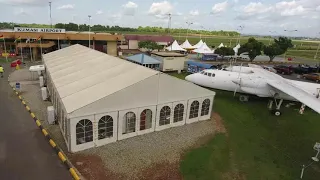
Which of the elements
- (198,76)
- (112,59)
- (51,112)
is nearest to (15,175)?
(51,112)

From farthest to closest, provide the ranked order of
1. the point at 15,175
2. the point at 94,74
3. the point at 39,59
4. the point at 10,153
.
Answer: the point at 39,59, the point at 94,74, the point at 10,153, the point at 15,175

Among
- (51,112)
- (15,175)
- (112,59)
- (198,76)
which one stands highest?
(112,59)

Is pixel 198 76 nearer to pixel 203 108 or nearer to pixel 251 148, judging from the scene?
pixel 203 108

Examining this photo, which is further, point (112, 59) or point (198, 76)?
point (198, 76)

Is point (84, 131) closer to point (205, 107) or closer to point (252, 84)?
point (205, 107)

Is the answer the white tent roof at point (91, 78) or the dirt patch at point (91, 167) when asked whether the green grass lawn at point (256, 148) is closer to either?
the dirt patch at point (91, 167)

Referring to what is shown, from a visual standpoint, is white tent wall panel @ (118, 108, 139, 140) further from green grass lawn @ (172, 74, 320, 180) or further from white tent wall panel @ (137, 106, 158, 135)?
green grass lawn @ (172, 74, 320, 180)
